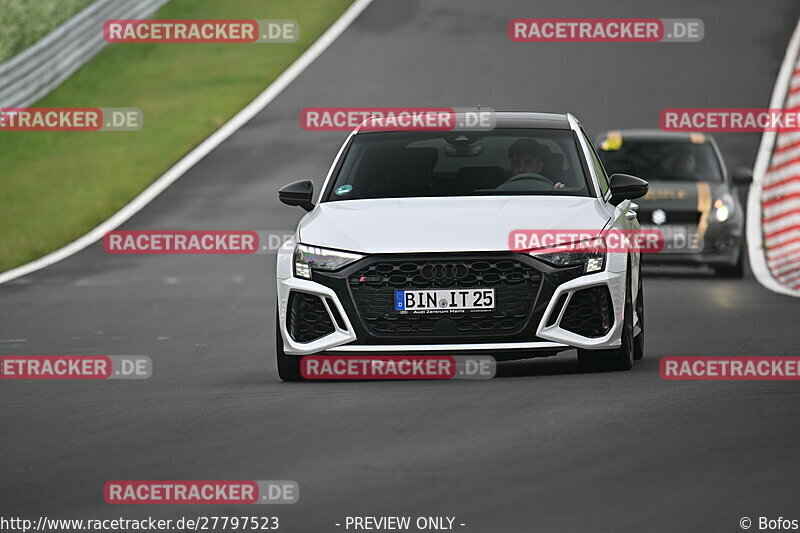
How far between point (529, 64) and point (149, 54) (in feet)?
28.9

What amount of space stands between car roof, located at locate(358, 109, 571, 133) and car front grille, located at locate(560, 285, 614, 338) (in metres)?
1.83

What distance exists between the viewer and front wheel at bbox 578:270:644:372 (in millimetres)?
10555

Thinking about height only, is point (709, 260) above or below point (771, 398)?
below

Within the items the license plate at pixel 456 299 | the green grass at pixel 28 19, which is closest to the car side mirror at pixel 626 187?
the license plate at pixel 456 299

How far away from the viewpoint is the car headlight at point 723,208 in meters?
20.8

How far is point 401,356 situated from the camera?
34.4ft

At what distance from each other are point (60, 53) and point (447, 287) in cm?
2684

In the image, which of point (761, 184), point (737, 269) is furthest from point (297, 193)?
point (761, 184)

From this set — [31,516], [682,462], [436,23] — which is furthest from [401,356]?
[436,23]

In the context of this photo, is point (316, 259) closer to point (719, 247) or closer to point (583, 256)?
point (583, 256)

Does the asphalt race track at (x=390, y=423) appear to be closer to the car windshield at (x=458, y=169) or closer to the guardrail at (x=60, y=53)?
the car windshield at (x=458, y=169)

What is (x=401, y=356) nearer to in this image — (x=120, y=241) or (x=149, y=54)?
(x=120, y=241)

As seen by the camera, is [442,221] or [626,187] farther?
[626,187]

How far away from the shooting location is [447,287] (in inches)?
399
